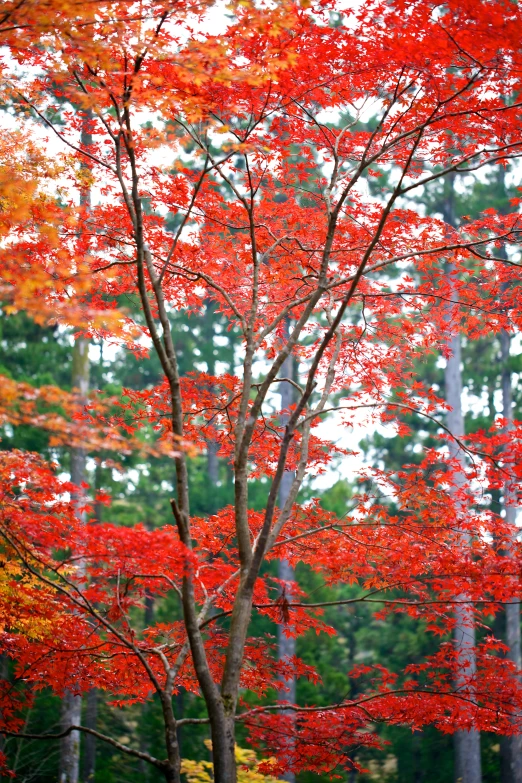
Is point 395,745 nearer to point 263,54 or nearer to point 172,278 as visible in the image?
point 172,278

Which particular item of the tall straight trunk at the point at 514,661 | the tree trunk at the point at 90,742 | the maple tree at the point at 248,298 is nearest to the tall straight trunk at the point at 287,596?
the tree trunk at the point at 90,742

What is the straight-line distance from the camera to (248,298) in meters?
6.14

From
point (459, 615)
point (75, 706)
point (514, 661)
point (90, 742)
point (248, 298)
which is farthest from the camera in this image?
point (90, 742)

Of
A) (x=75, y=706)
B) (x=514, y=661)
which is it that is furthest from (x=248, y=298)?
(x=514, y=661)

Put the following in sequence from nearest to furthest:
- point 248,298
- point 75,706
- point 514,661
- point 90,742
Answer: point 248,298 → point 75,706 → point 514,661 → point 90,742

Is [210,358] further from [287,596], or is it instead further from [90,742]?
[90,742]

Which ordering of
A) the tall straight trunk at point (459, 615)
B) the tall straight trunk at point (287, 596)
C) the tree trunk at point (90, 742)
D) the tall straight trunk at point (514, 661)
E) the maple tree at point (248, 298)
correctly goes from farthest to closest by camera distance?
the tree trunk at point (90, 742) < the tall straight trunk at point (287, 596) < the tall straight trunk at point (514, 661) < the tall straight trunk at point (459, 615) < the maple tree at point (248, 298)

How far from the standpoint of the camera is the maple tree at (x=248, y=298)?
13.5 feet

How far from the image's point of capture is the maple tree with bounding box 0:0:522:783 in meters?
4.11

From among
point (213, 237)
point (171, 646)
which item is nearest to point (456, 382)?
point (213, 237)

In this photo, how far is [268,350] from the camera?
6.55 metres

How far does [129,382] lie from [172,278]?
11871 mm

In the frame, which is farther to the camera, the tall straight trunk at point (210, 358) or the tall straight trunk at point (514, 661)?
the tall straight trunk at point (210, 358)

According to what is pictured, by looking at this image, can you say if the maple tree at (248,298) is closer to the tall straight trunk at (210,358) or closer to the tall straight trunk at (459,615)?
the tall straight trunk at (459,615)
